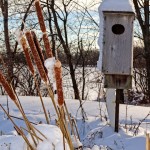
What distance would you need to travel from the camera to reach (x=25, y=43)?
118cm

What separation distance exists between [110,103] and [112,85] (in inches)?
9.3

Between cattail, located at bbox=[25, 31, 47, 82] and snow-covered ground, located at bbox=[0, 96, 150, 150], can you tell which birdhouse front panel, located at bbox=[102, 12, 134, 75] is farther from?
cattail, located at bbox=[25, 31, 47, 82]

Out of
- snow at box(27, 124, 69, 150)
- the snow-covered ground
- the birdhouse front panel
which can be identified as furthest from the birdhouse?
snow at box(27, 124, 69, 150)

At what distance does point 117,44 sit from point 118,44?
0.01m

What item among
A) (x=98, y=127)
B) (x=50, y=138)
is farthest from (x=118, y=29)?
(x=50, y=138)

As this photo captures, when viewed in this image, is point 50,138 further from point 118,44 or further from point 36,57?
point 118,44

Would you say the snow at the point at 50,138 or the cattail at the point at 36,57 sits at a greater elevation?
the cattail at the point at 36,57

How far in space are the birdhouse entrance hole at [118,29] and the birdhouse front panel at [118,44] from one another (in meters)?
0.02

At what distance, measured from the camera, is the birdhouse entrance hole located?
444cm

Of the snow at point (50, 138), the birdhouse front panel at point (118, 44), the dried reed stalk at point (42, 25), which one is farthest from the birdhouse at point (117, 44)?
the dried reed stalk at point (42, 25)

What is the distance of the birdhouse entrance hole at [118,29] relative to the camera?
175 inches

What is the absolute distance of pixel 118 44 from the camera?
4.36 meters

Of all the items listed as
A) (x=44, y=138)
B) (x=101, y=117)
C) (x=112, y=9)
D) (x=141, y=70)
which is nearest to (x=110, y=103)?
(x=101, y=117)

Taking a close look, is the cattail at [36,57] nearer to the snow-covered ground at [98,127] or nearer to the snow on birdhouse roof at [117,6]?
the snow-covered ground at [98,127]
